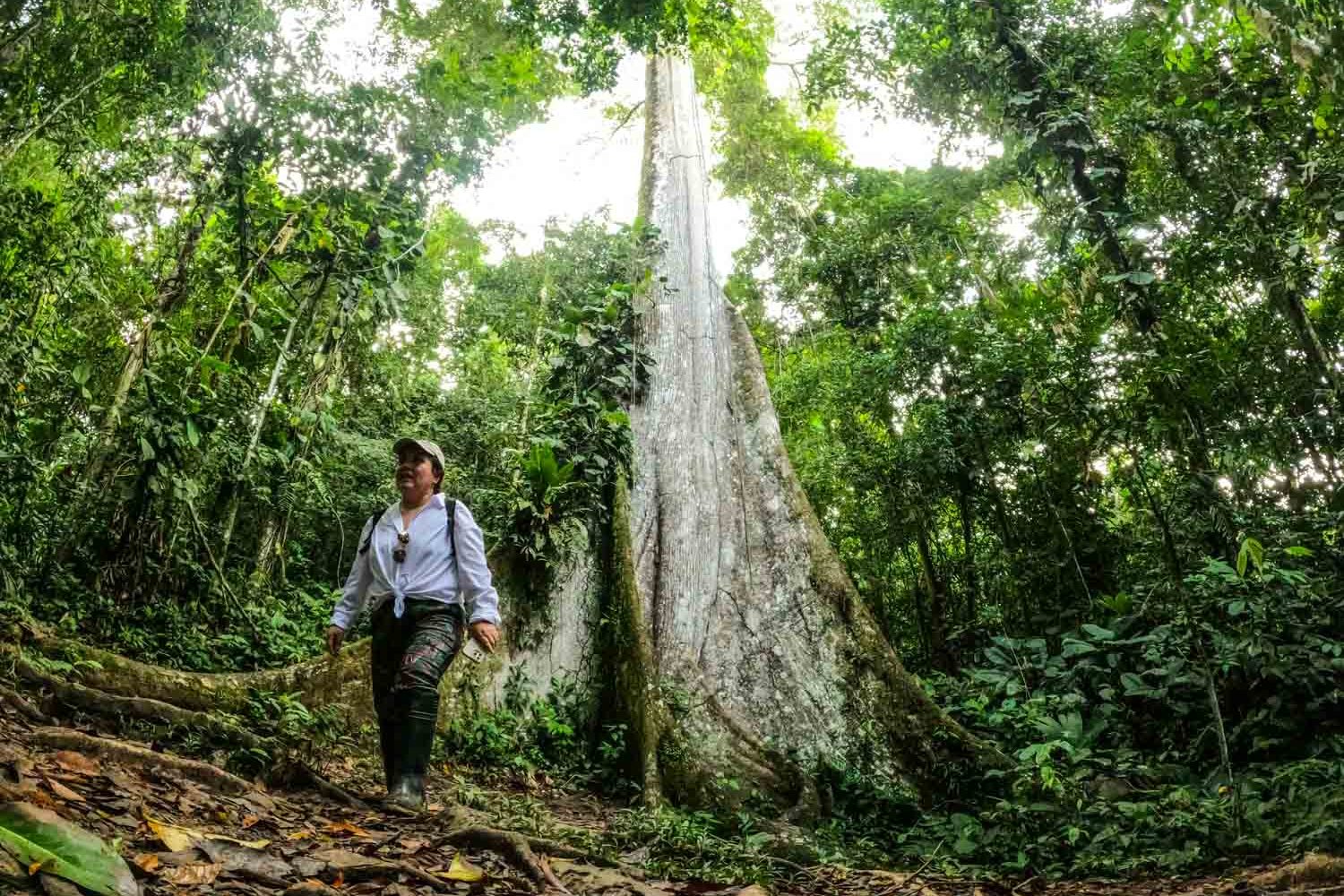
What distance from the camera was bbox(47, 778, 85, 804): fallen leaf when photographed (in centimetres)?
214

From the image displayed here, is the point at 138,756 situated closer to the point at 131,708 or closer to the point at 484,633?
the point at 131,708

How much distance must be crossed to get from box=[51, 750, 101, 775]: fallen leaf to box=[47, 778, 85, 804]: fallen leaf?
1.10ft

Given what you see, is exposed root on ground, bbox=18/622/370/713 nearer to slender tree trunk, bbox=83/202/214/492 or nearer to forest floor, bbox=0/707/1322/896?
forest floor, bbox=0/707/1322/896

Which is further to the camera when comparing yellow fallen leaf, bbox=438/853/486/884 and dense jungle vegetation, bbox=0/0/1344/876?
dense jungle vegetation, bbox=0/0/1344/876

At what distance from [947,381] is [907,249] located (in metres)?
2.76

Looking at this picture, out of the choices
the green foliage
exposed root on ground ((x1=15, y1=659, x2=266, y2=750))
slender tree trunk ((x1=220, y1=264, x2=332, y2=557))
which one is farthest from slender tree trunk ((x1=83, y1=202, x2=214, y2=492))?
the green foliage

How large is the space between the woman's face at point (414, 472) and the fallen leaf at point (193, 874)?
1.95 metres

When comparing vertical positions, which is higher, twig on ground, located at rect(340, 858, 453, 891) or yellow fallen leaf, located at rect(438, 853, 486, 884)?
twig on ground, located at rect(340, 858, 453, 891)

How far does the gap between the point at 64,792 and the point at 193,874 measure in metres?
0.54

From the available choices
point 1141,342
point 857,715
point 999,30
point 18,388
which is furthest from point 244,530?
point 999,30

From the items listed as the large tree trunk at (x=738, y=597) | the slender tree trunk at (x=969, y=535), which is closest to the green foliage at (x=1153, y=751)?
the large tree trunk at (x=738, y=597)

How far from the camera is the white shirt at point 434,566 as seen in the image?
12.0 feet

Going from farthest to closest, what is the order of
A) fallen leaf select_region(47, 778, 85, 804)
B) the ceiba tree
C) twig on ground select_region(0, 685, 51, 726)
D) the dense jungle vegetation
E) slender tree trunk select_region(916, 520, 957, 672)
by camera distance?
slender tree trunk select_region(916, 520, 957, 672), the ceiba tree, the dense jungle vegetation, twig on ground select_region(0, 685, 51, 726), fallen leaf select_region(47, 778, 85, 804)

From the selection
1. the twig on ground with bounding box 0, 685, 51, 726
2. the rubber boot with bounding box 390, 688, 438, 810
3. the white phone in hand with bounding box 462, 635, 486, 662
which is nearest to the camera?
the twig on ground with bounding box 0, 685, 51, 726
